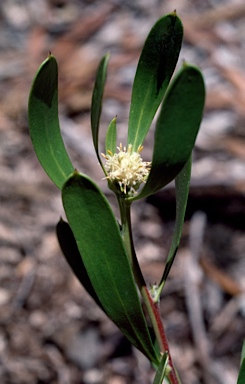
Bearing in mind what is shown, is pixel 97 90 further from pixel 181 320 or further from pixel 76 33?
pixel 76 33

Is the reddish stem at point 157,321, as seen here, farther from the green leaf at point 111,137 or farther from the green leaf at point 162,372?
the green leaf at point 111,137

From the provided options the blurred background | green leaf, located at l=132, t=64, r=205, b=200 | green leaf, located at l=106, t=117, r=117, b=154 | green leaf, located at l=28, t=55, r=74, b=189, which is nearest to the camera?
green leaf, located at l=132, t=64, r=205, b=200

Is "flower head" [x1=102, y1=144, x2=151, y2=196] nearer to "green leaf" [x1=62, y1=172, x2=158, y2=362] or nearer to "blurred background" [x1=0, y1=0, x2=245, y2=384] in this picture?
"green leaf" [x1=62, y1=172, x2=158, y2=362]

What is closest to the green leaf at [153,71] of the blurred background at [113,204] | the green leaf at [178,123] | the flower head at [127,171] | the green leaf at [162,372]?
the flower head at [127,171]

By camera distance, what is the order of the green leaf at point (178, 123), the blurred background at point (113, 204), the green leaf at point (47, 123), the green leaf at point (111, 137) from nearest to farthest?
the green leaf at point (178, 123) → the green leaf at point (47, 123) → the green leaf at point (111, 137) → the blurred background at point (113, 204)

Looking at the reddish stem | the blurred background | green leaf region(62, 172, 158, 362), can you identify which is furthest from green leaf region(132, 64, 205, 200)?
the blurred background

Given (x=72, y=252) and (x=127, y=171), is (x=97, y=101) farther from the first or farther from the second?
(x=72, y=252)
